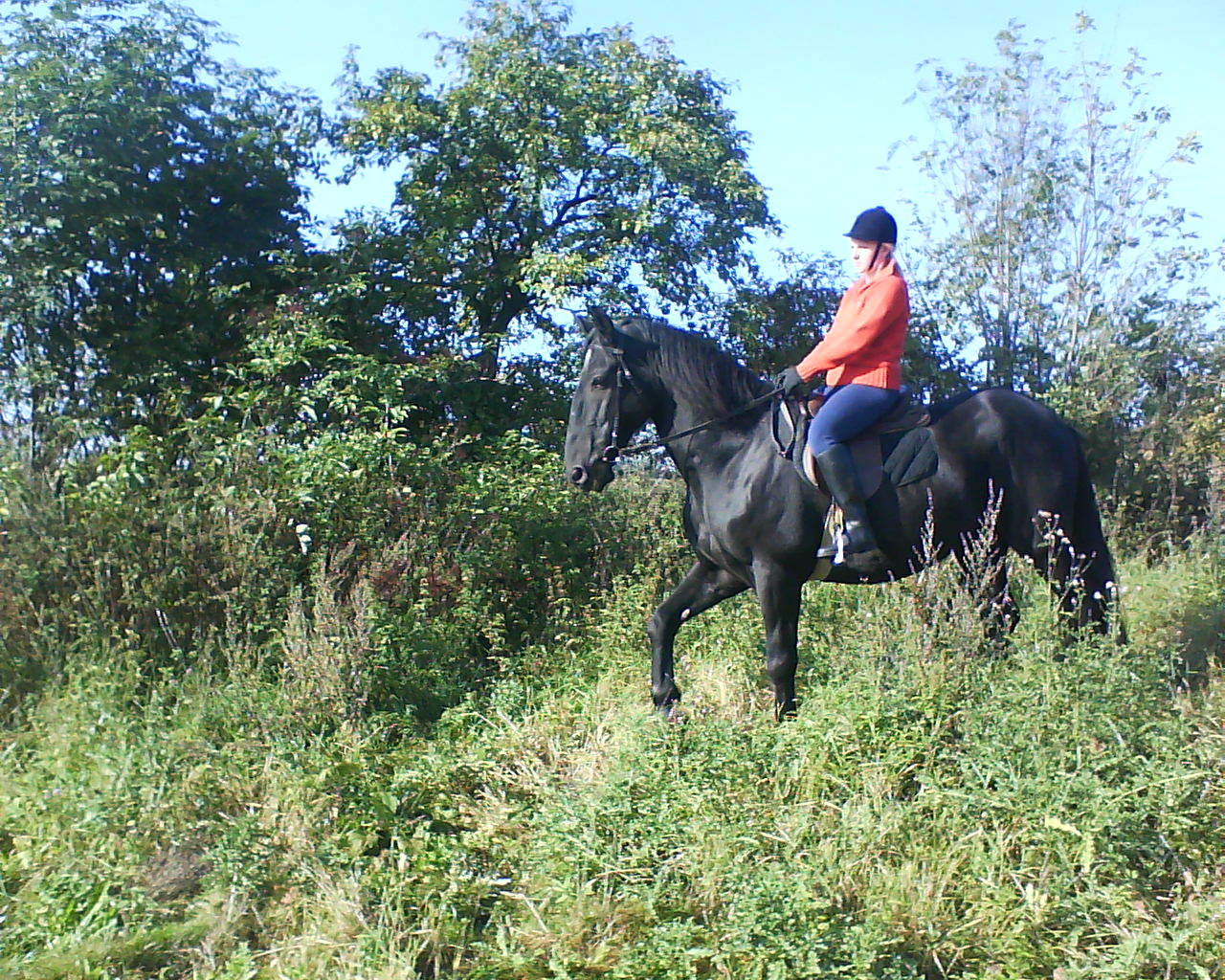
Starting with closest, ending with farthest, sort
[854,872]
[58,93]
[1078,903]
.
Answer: [1078,903] < [854,872] < [58,93]

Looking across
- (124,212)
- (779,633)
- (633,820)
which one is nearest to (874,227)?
(779,633)

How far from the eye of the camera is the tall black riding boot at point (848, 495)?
18.0 feet

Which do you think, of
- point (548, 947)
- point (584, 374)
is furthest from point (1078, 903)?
point (584, 374)

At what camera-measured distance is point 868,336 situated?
5.46 m

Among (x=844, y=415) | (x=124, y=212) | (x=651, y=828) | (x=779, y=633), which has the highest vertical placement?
(x=124, y=212)

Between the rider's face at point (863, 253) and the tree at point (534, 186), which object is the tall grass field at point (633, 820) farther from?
the tree at point (534, 186)

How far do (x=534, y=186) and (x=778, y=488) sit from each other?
680 cm

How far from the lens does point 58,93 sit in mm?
7719

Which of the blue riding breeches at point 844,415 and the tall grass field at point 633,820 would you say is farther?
the blue riding breeches at point 844,415

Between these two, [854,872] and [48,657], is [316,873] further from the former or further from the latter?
[48,657]

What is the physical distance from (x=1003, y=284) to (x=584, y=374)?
9827mm

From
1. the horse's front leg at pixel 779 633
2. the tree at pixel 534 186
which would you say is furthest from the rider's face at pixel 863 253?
the tree at pixel 534 186

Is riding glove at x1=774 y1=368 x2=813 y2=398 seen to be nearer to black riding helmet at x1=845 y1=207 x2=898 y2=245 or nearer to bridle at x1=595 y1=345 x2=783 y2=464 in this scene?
bridle at x1=595 y1=345 x2=783 y2=464

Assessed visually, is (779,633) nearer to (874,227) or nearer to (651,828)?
(651,828)
